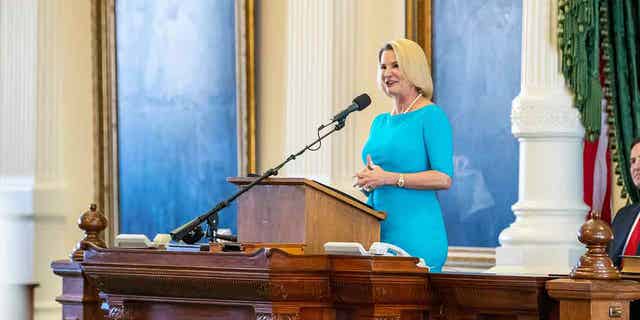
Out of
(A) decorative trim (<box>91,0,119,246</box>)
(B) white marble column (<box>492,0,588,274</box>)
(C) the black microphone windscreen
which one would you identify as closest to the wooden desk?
(C) the black microphone windscreen

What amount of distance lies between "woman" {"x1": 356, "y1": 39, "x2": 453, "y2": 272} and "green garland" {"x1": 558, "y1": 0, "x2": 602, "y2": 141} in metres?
1.77

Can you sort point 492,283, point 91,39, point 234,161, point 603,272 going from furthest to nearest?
1. point 91,39
2. point 234,161
3. point 492,283
4. point 603,272

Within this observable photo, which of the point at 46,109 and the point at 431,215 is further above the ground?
the point at 46,109

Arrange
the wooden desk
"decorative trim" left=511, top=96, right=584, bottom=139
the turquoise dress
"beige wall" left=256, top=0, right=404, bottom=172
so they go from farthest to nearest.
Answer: "beige wall" left=256, top=0, right=404, bottom=172 < "decorative trim" left=511, top=96, right=584, bottom=139 < the turquoise dress < the wooden desk

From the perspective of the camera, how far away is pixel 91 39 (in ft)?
31.1

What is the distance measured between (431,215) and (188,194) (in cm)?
420

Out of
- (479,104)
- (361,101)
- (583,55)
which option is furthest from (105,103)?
(361,101)

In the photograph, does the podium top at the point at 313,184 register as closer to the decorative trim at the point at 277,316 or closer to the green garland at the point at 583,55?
the decorative trim at the point at 277,316

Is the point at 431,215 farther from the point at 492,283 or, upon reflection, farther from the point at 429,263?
the point at 492,283

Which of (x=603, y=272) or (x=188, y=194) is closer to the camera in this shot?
(x=603, y=272)

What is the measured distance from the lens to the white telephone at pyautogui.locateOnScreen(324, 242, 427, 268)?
4.49 meters

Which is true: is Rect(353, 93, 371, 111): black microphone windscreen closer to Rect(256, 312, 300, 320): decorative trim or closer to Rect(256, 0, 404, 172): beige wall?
Rect(256, 312, 300, 320): decorative trim

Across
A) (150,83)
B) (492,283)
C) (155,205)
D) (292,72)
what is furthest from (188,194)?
(492,283)

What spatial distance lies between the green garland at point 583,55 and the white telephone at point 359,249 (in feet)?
7.80
